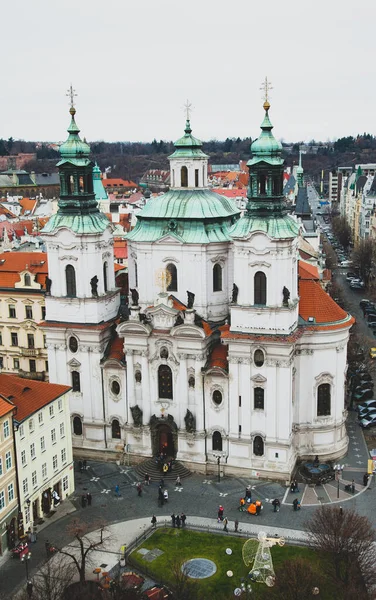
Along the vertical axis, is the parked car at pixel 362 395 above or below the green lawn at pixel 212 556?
above

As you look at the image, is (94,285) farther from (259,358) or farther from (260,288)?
(259,358)

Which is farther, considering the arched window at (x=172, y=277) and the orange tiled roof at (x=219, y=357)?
the arched window at (x=172, y=277)

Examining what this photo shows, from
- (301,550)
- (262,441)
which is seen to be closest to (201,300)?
(262,441)

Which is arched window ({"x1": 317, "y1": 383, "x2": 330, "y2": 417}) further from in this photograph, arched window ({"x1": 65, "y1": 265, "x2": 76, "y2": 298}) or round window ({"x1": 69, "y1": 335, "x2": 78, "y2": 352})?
arched window ({"x1": 65, "y1": 265, "x2": 76, "y2": 298})

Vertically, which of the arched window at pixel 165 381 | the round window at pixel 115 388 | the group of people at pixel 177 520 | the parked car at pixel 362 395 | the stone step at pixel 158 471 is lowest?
the stone step at pixel 158 471

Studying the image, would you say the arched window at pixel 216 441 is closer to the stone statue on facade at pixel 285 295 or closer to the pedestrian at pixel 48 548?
the stone statue on facade at pixel 285 295

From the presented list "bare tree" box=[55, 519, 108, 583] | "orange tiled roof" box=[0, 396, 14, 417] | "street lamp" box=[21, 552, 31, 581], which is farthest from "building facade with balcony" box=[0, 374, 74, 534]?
"bare tree" box=[55, 519, 108, 583]

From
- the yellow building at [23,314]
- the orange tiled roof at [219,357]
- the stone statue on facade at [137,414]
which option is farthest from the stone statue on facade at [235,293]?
the yellow building at [23,314]

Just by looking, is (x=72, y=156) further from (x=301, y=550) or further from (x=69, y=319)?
(x=301, y=550)

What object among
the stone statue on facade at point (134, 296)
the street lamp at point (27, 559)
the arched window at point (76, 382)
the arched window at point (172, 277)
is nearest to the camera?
the street lamp at point (27, 559)
